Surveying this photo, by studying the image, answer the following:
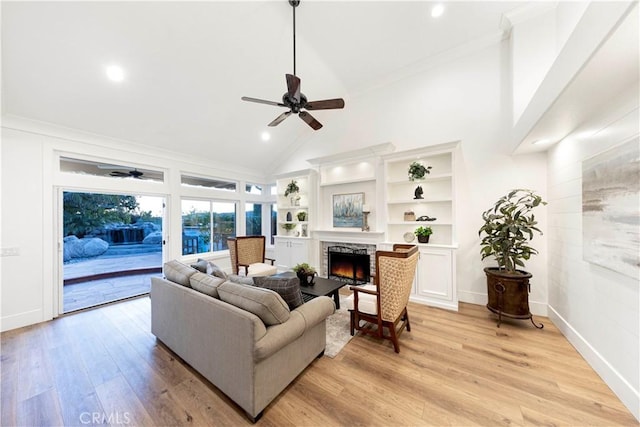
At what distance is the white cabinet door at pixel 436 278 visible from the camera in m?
3.57

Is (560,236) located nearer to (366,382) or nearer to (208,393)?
(366,382)

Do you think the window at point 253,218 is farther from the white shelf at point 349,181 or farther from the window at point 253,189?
the white shelf at point 349,181

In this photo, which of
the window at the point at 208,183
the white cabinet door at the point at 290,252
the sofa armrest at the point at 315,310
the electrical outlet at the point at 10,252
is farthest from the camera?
the white cabinet door at the point at 290,252

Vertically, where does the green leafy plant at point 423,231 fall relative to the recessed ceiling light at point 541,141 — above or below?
below

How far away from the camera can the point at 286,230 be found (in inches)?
241

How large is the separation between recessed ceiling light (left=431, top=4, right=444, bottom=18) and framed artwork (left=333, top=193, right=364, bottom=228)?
9.81 ft

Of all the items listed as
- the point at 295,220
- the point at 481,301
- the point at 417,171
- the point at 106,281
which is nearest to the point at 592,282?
the point at 481,301

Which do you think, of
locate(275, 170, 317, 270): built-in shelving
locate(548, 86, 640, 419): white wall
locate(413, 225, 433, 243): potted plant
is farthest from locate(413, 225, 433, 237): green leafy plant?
locate(275, 170, 317, 270): built-in shelving

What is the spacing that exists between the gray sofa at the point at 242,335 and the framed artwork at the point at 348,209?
2.76 meters

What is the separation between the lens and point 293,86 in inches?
98.0

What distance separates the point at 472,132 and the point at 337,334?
3840 millimetres

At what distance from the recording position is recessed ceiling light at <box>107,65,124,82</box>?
9.93 ft

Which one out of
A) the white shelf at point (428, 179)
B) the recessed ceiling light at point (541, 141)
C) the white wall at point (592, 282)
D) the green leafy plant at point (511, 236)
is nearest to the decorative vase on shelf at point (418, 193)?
the white shelf at point (428, 179)

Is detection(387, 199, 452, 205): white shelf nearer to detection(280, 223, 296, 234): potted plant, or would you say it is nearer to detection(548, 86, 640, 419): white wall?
detection(548, 86, 640, 419): white wall
